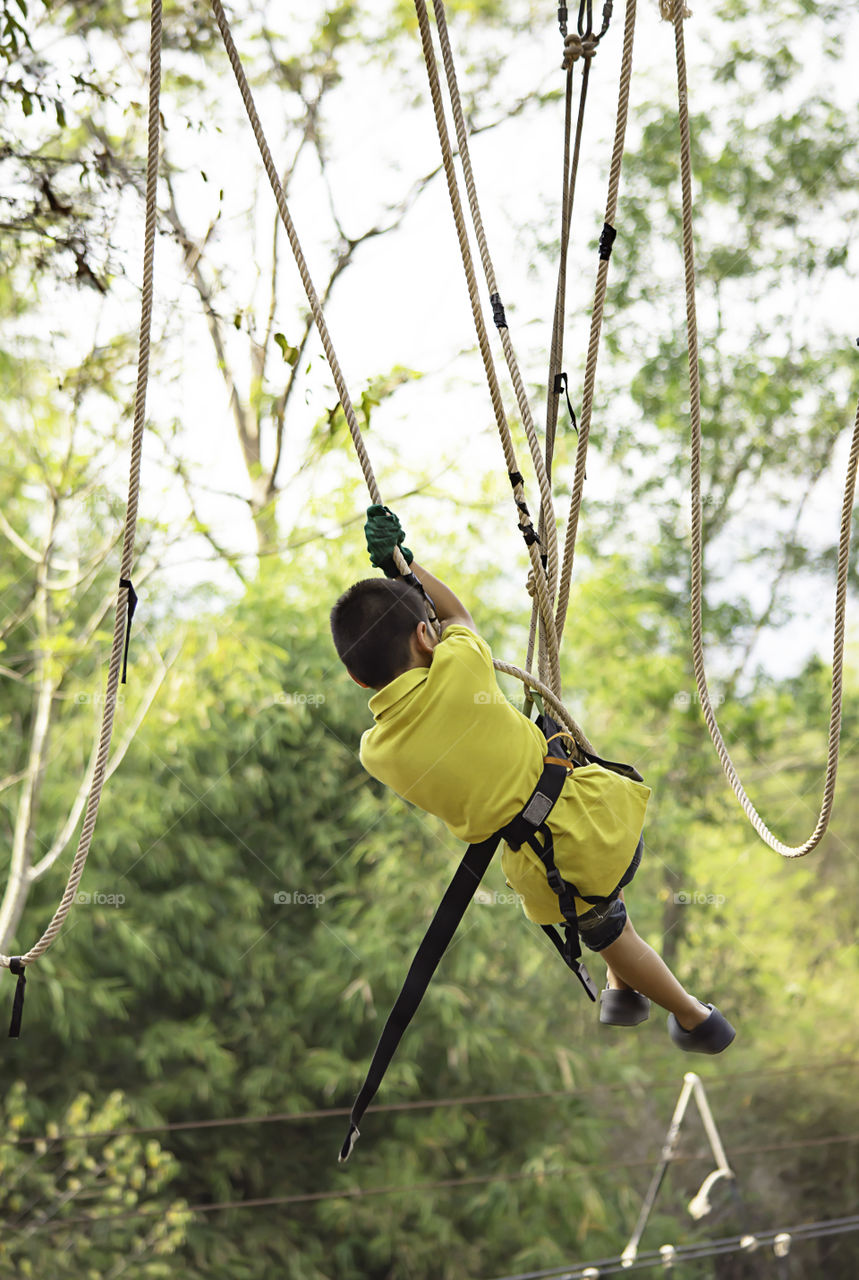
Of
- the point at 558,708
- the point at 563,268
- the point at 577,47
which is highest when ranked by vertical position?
the point at 577,47

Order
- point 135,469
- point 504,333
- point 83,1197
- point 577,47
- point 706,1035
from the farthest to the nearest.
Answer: point 83,1197, point 577,47, point 504,333, point 706,1035, point 135,469

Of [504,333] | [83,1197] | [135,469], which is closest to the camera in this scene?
[135,469]

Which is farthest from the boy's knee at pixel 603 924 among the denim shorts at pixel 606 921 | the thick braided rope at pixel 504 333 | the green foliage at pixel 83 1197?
the green foliage at pixel 83 1197

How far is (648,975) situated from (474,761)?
1.05 feet

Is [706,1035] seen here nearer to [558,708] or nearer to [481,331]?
[558,708]

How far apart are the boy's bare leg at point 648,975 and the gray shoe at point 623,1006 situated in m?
0.04

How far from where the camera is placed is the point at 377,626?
1162mm

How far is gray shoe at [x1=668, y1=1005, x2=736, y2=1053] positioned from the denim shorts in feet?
0.42

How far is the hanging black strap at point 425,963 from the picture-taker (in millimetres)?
1126

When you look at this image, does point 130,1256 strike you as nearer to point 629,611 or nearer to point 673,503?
point 629,611

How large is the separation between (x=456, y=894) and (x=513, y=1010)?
3.19 meters

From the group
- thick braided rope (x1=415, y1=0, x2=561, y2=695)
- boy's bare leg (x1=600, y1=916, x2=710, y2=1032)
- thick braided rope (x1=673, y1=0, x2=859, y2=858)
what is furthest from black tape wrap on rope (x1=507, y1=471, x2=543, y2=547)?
boy's bare leg (x1=600, y1=916, x2=710, y2=1032)

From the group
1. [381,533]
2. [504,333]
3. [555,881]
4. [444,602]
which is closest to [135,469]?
[381,533]

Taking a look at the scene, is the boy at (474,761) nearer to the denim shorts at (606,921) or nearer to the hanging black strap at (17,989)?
the denim shorts at (606,921)
